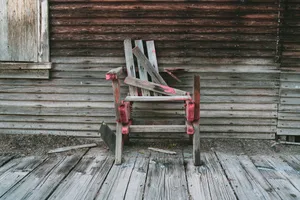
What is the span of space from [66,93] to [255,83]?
2691mm

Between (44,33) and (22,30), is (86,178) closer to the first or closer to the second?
(44,33)

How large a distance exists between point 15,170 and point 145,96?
1.67 m

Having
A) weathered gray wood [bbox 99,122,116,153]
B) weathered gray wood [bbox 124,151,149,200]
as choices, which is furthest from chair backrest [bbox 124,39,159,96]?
→ weathered gray wood [bbox 124,151,149,200]

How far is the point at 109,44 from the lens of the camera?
454 centimetres

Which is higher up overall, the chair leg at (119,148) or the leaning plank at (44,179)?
the chair leg at (119,148)

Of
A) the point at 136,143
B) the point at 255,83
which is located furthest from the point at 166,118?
the point at 255,83

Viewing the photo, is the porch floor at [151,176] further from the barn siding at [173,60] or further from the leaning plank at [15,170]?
the barn siding at [173,60]

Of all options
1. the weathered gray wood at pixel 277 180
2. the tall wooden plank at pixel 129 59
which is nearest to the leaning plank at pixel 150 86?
the tall wooden plank at pixel 129 59

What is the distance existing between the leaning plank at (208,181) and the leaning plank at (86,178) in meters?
0.89

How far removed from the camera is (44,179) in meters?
3.24

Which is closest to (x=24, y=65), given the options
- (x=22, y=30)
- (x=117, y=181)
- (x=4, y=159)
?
(x=22, y=30)

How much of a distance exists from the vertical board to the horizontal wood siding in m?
3.48

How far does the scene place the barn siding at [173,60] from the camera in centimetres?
445

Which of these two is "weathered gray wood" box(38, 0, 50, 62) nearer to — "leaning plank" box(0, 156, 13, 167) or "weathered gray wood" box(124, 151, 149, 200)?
"leaning plank" box(0, 156, 13, 167)
